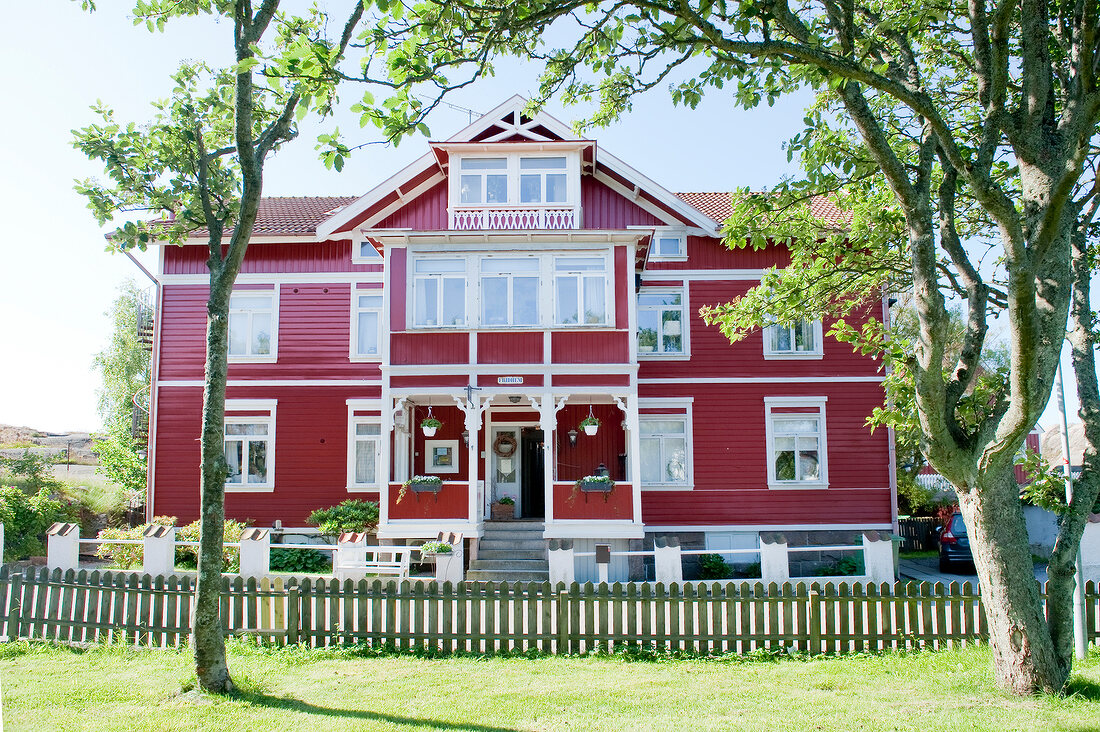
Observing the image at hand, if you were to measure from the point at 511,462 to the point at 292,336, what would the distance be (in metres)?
6.49

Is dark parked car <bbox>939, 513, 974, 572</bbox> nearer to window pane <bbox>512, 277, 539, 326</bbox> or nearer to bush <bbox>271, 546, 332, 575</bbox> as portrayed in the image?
window pane <bbox>512, 277, 539, 326</bbox>

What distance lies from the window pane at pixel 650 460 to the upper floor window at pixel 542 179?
6.36m

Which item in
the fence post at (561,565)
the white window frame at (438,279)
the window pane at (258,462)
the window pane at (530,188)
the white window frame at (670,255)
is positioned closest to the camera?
the fence post at (561,565)

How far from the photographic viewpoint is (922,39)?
1041 cm

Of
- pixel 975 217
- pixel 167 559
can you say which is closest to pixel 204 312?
pixel 167 559

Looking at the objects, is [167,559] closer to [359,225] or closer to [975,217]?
[359,225]

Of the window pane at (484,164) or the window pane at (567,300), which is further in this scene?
the window pane at (484,164)

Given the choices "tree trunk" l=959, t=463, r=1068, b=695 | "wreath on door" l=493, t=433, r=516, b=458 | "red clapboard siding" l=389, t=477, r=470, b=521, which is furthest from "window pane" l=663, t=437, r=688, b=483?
"tree trunk" l=959, t=463, r=1068, b=695

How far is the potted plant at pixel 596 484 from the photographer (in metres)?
16.7

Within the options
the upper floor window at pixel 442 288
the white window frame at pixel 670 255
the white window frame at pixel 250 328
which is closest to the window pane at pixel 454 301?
the upper floor window at pixel 442 288

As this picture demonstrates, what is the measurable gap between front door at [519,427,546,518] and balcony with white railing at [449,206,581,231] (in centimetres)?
514

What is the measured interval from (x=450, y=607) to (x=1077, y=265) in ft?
27.1

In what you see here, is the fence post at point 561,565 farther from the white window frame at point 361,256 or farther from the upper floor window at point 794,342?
the white window frame at point 361,256

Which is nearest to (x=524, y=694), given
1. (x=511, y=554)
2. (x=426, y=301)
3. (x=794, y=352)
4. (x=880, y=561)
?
(x=880, y=561)
